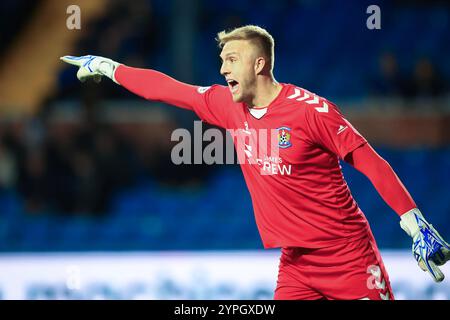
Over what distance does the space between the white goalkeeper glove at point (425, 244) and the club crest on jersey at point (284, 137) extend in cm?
72

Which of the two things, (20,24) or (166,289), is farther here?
(20,24)

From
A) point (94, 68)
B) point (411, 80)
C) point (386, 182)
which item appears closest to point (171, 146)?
point (411, 80)

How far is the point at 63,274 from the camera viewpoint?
7.09 meters

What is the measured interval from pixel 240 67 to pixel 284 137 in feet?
1.55

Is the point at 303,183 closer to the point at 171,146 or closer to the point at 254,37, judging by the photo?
the point at 254,37

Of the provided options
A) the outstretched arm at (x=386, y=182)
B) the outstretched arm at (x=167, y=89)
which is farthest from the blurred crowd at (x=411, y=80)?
the outstretched arm at (x=386, y=182)

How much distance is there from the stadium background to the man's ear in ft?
9.02

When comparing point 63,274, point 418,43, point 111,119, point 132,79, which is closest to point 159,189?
point 111,119

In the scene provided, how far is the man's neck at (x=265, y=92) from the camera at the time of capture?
458 centimetres

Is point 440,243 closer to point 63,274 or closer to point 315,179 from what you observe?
point 315,179

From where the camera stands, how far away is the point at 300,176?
4.43 meters

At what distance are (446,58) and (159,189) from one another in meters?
3.59

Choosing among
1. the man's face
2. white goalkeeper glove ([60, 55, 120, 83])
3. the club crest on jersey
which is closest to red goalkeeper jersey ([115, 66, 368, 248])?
the club crest on jersey

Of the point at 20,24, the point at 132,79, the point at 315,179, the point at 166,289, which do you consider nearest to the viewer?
the point at 315,179
